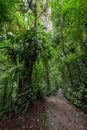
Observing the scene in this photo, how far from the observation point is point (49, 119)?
215 inches

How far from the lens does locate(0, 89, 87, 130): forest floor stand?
17.0 feet

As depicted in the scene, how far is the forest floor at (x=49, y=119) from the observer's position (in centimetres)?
519

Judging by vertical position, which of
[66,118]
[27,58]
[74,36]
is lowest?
[66,118]

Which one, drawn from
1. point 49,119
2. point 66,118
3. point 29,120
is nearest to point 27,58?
point 29,120

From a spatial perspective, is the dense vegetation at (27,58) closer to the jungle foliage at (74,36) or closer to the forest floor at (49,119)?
the jungle foliage at (74,36)

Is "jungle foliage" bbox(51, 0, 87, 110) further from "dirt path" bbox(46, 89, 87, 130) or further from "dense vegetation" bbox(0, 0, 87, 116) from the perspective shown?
"dirt path" bbox(46, 89, 87, 130)

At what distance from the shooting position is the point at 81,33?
772 centimetres

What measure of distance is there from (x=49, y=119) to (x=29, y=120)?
74 cm

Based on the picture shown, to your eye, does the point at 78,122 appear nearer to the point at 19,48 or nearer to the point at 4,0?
the point at 19,48

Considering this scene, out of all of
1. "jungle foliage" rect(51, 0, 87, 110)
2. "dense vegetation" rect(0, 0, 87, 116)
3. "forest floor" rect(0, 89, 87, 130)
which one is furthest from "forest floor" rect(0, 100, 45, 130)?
"jungle foliage" rect(51, 0, 87, 110)

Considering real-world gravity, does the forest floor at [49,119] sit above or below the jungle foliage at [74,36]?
below

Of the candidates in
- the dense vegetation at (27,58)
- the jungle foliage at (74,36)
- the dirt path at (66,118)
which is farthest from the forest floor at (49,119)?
the jungle foliage at (74,36)

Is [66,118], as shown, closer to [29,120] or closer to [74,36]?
[29,120]

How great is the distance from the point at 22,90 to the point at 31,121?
5.07 ft
